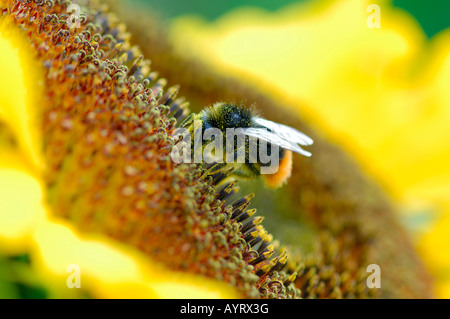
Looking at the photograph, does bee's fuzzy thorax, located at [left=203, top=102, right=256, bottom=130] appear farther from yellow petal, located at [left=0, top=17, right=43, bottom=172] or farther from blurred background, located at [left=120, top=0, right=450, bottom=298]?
blurred background, located at [left=120, top=0, right=450, bottom=298]

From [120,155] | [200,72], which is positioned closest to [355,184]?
[200,72]

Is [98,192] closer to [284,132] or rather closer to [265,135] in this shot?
[265,135]

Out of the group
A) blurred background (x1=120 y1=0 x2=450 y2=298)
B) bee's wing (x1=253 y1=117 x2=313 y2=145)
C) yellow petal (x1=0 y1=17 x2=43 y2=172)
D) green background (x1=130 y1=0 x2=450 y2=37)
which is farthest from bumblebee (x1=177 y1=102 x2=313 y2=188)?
green background (x1=130 y1=0 x2=450 y2=37)

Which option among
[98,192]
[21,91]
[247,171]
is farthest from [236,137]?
[21,91]

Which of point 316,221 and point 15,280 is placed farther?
point 316,221

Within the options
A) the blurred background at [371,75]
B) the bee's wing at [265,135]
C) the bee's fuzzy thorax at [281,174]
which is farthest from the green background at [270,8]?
the bee's wing at [265,135]

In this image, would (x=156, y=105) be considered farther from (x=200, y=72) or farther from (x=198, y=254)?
→ (x=200, y=72)

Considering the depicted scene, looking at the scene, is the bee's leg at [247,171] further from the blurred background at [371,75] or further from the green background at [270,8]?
the green background at [270,8]
